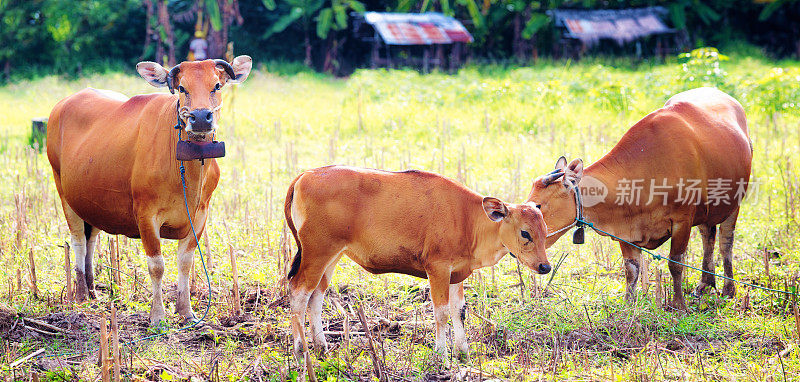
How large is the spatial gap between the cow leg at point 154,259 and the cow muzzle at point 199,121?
857 mm

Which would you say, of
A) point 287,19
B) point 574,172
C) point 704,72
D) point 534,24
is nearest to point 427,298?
point 574,172

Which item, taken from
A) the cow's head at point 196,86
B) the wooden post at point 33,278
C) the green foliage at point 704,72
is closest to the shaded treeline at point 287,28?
the green foliage at point 704,72

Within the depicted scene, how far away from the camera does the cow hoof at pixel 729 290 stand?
6.64 m

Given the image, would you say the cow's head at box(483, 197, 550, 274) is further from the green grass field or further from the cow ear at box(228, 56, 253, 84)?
the cow ear at box(228, 56, 253, 84)

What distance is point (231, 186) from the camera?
32.3ft

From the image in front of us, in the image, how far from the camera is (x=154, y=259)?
5719 millimetres

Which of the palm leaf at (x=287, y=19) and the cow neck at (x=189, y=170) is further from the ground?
the cow neck at (x=189, y=170)

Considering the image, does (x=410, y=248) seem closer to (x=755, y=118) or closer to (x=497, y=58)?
(x=755, y=118)

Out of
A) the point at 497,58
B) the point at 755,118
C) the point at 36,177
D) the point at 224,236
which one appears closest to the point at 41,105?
the point at 36,177

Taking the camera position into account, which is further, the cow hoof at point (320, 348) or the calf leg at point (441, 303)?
the cow hoof at point (320, 348)

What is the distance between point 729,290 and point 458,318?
2844 mm

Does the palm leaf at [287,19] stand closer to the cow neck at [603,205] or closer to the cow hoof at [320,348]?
the cow neck at [603,205]

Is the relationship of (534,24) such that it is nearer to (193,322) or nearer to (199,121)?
(193,322)

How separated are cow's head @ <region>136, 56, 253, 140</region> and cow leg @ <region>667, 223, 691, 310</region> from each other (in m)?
3.79
